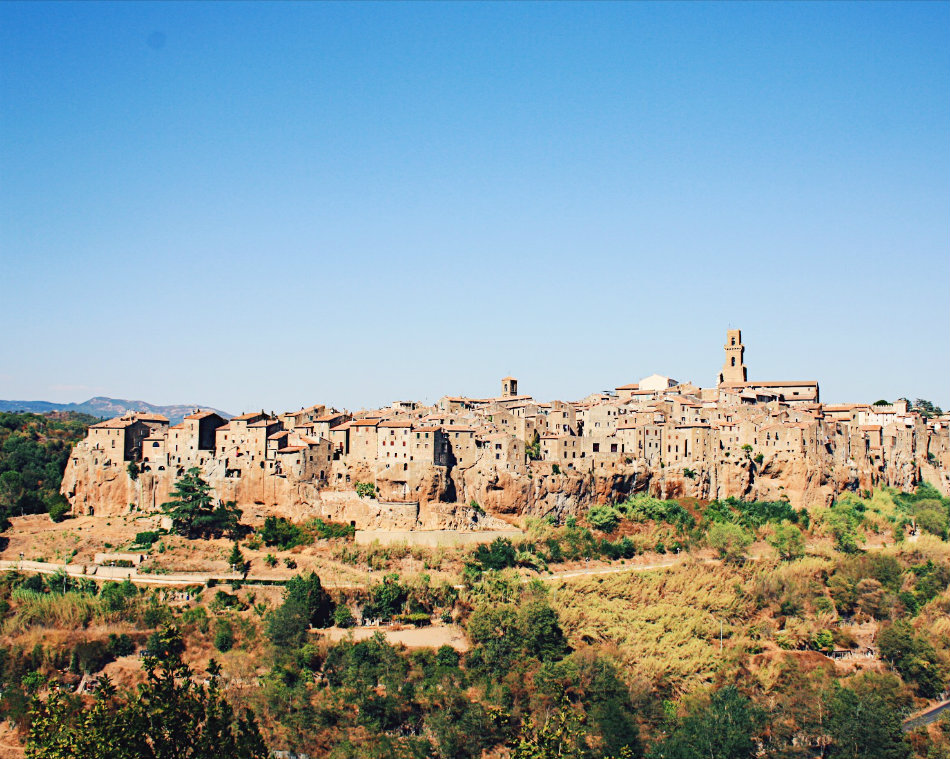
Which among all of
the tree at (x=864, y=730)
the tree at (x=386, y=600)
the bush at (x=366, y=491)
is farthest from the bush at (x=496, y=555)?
the tree at (x=864, y=730)

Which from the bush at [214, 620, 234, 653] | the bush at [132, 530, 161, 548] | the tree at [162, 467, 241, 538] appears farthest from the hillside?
the tree at [162, 467, 241, 538]

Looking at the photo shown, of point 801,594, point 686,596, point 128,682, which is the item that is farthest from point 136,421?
point 801,594

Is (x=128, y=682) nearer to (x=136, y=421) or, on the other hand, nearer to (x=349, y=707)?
(x=349, y=707)

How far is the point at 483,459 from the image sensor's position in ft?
167

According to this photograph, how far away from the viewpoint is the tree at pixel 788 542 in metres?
50.9

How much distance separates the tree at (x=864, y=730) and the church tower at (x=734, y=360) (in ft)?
116

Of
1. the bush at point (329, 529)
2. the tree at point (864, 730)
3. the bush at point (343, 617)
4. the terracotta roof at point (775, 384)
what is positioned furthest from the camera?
the terracotta roof at point (775, 384)

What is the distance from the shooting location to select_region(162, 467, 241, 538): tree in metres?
47.7

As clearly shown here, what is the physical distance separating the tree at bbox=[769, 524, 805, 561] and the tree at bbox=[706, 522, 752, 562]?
4.75 feet

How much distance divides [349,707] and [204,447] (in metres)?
18.3

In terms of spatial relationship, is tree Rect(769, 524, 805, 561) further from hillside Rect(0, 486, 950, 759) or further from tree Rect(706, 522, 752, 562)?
tree Rect(706, 522, 752, 562)

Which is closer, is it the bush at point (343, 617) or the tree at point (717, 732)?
the tree at point (717, 732)

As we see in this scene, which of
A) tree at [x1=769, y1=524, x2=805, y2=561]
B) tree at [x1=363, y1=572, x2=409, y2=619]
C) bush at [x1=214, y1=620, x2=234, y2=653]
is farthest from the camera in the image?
tree at [x1=769, y1=524, x2=805, y2=561]

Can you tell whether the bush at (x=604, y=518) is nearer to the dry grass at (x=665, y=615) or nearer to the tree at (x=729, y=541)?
the dry grass at (x=665, y=615)
